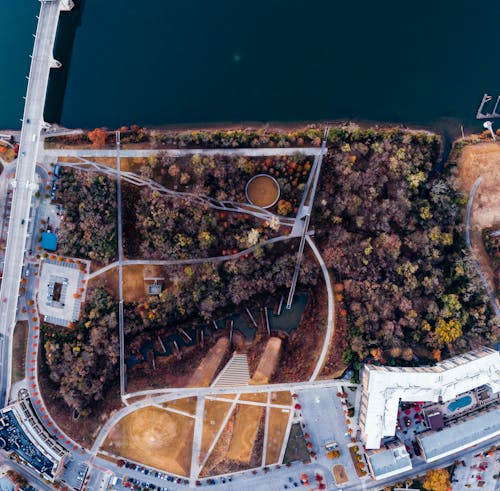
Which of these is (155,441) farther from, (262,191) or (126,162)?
(126,162)

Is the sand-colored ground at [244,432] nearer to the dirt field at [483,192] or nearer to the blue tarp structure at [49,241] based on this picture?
the blue tarp structure at [49,241]

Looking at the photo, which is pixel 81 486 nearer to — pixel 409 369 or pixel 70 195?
pixel 70 195

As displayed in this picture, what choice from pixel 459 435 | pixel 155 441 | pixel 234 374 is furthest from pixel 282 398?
pixel 459 435

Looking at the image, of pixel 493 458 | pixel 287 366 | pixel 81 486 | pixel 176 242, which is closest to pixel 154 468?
pixel 81 486

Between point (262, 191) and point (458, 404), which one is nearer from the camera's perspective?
point (262, 191)

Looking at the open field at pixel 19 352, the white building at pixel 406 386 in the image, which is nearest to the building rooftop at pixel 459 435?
the white building at pixel 406 386

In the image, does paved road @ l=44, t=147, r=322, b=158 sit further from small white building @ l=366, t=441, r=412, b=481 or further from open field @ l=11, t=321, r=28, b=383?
small white building @ l=366, t=441, r=412, b=481
